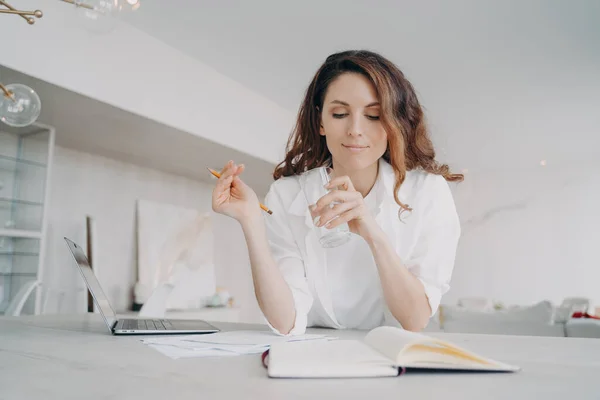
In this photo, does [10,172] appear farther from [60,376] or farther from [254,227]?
[60,376]

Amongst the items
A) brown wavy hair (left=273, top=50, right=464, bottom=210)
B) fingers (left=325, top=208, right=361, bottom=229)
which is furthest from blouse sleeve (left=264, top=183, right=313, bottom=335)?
fingers (left=325, top=208, right=361, bottom=229)

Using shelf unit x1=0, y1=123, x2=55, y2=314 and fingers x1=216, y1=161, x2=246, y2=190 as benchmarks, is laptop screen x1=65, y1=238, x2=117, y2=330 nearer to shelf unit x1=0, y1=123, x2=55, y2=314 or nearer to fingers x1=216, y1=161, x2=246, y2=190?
fingers x1=216, y1=161, x2=246, y2=190

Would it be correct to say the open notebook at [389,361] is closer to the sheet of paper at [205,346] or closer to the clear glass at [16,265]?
the sheet of paper at [205,346]

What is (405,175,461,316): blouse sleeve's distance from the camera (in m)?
1.18

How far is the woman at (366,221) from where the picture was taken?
112cm

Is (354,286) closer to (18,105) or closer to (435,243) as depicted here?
(435,243)

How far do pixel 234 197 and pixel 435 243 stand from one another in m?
0.50

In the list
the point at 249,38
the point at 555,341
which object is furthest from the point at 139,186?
the point at 555,341

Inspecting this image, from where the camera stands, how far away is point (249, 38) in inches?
149

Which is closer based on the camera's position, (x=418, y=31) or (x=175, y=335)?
(x=175, y=335)

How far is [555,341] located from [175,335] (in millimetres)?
722

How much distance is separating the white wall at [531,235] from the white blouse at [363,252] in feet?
22.4

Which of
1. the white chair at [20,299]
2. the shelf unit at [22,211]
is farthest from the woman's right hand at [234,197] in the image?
the shelf unit at [22,211]

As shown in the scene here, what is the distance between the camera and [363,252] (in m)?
1.30
